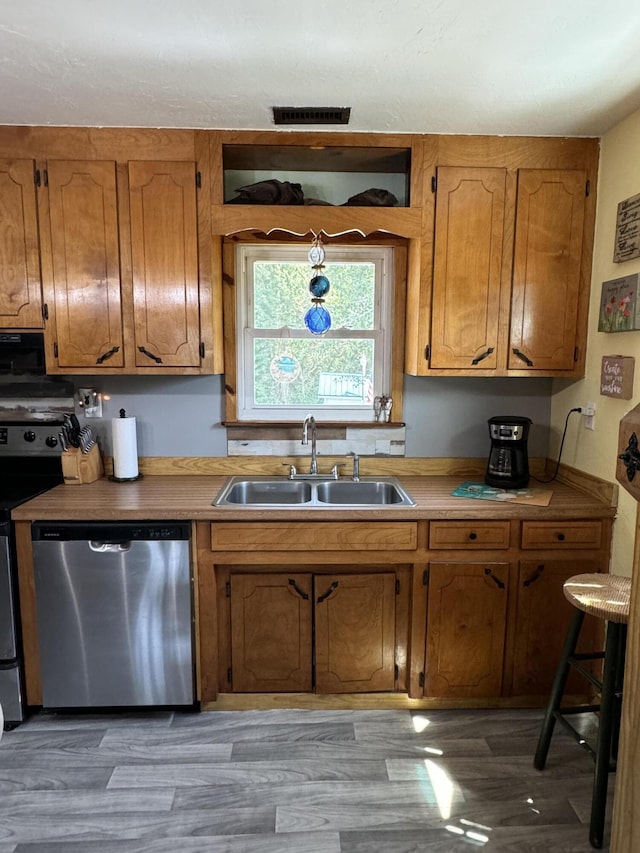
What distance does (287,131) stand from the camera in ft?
7.23

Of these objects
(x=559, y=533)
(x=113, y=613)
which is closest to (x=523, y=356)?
(x=559, y=533)

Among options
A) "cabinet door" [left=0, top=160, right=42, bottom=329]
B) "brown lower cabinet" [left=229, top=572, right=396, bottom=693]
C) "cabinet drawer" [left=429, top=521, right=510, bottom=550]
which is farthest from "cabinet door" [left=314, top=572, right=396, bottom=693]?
"cabinet door" [left=0, top=160, right=42, bottom=329]

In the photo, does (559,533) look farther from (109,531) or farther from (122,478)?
(122,478)

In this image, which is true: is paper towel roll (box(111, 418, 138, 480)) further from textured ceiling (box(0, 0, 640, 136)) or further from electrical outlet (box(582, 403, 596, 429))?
electrical outlet (box(582, 403, 596, 429))

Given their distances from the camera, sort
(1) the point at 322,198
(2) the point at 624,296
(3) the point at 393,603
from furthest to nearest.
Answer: (1) the point at 322,198 → (3) the point at 393,603 → (2) the point at 624,296

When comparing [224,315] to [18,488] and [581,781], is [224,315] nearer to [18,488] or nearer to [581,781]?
[18,488]

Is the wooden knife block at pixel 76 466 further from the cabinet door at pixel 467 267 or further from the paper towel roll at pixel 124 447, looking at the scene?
the cabinet door at pixel 467 267

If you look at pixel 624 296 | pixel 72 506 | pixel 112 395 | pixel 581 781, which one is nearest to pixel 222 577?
pixel 72 506

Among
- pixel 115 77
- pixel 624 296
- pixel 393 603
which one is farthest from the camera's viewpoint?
pixel 393 603

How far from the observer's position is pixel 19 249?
2.27 meters

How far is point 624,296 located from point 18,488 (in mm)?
2701

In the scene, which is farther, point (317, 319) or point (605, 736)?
point (317, 319)

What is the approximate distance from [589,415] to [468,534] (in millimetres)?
805

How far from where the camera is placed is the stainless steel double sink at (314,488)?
101 inches
